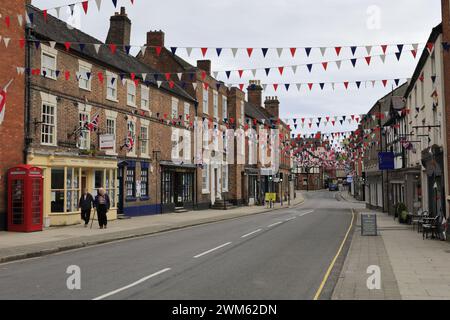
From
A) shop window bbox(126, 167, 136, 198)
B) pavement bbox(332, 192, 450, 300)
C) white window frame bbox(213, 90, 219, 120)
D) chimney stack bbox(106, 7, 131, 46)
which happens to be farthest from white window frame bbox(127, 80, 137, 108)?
pavement bbox(332, 192, 450, 300)

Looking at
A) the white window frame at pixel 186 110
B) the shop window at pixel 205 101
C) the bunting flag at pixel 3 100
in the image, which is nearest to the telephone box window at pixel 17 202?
the bunting flag at pixel 3 100

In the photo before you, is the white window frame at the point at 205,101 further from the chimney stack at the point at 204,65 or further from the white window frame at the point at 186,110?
the chimney stack at the point at 204,65

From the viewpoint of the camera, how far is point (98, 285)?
905 centimetres

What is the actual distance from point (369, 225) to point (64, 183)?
13631 mm

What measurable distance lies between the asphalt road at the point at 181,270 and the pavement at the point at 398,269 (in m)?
0.67

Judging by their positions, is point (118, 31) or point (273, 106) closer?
point (118, 31)

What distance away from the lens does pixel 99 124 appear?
25609 mm

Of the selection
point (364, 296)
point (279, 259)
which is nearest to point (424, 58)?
point (279, 259)

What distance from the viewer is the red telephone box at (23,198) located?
18734mm

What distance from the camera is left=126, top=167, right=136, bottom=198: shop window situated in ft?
93.9

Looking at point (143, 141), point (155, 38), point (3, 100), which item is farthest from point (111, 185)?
point (155, 38)

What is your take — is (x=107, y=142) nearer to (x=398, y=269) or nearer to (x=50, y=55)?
(x=50, y=55)

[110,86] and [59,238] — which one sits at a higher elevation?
[110,86]

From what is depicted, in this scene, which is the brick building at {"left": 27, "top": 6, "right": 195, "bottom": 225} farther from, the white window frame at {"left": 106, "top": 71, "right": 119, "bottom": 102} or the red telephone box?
the red telephone box
